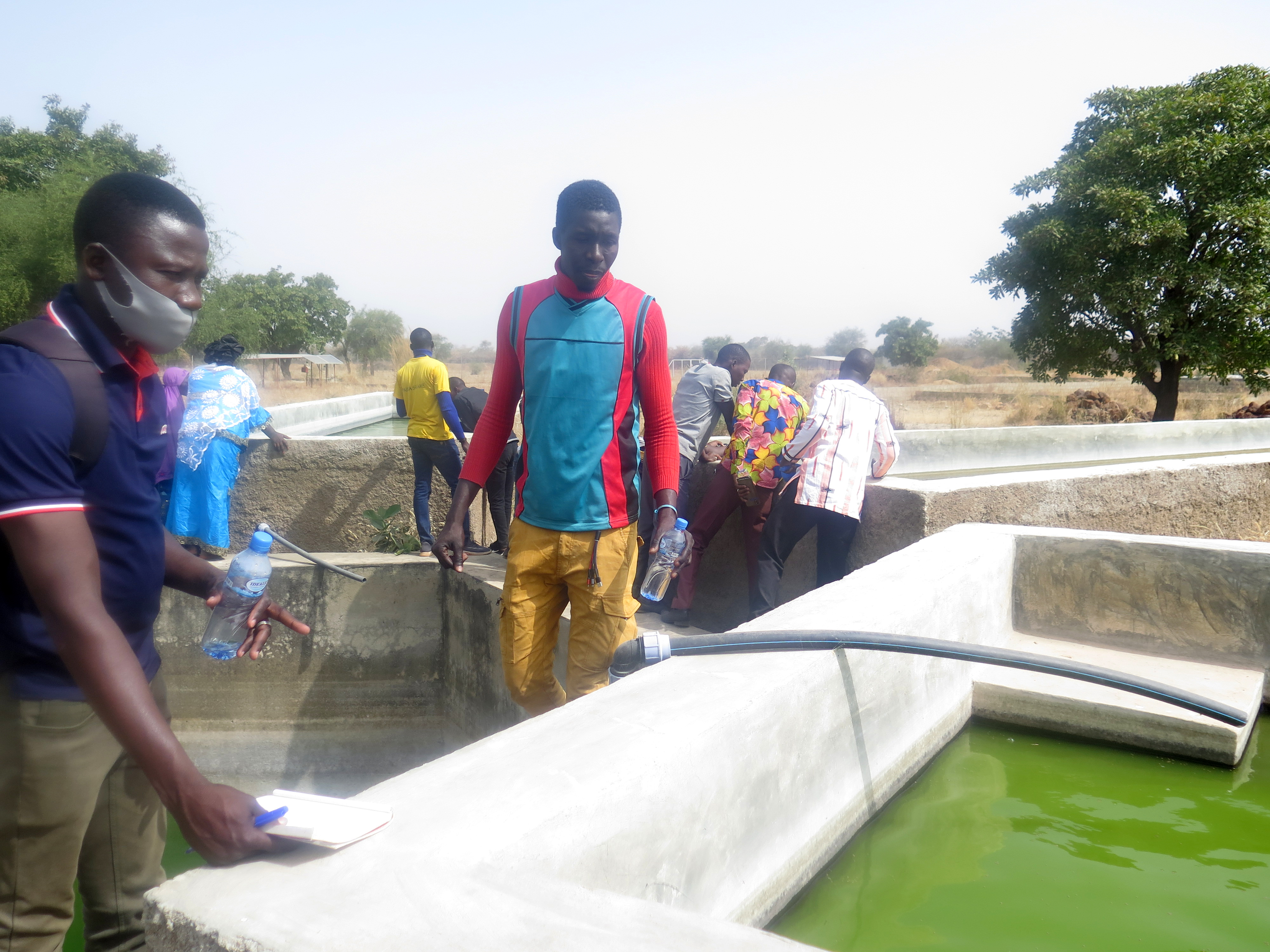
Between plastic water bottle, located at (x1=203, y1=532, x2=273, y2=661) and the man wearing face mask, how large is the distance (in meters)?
0.20

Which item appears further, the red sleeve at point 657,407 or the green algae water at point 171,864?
the green algae water at point 171,864

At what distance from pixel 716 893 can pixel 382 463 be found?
4.90 metres

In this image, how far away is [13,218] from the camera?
80.3 feet

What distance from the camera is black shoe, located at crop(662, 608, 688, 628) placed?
17.2 ft

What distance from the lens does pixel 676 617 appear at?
5266 millimetres

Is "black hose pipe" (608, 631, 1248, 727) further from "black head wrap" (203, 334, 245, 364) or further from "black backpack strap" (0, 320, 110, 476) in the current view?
"black head wrap" (203, 334, 245, 364)

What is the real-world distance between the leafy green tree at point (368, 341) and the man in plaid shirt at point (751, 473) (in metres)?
76.1

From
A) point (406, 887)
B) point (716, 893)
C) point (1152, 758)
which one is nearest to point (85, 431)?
point (406, 887)

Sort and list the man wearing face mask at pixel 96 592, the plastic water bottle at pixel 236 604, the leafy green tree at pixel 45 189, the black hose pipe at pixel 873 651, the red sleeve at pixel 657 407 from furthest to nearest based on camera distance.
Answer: the leafy green tree at pixel 45 189
the red sleeve at pixel 657 407
the black hose pipe at pixel 873 651
the plastic water bottle at pixel 236 604
the man wearing face mask at pixel 96 592

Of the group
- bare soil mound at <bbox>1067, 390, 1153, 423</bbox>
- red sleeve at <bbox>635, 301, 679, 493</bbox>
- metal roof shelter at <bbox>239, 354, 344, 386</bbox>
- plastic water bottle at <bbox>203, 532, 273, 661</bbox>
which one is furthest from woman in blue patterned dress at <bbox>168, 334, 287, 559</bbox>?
metal roof shelter at <bbox>239, 354, 344, 386</bbox>

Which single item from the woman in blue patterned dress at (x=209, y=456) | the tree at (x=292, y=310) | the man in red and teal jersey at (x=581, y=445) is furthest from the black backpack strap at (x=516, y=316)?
the tree at (x=292, y=310)

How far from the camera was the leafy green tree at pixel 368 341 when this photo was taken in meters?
80.2

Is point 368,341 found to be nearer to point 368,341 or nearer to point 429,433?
point 368,341

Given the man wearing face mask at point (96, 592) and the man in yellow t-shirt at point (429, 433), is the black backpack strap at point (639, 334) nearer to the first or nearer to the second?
the man wearing face mask at point (96, 592)
